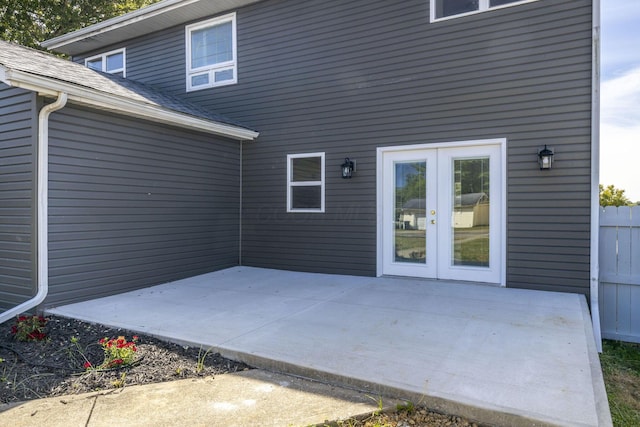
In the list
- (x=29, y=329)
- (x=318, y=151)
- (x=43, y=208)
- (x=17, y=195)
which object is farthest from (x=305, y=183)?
(x=29, y=329)

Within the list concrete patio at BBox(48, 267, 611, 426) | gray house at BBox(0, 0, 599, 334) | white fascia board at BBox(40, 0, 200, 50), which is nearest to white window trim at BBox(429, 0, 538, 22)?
gray house at BBox(0, 0, 599, 334)

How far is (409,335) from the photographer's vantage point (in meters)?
3.82

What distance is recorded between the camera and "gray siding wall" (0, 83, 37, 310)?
4.76 m

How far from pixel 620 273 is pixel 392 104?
3846 mm

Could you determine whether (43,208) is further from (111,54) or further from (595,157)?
(595,157)

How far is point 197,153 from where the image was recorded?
6887 millimetres

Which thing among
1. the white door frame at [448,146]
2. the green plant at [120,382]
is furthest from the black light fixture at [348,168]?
the green plant at [120,382]

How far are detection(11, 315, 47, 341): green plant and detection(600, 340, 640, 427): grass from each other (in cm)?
491

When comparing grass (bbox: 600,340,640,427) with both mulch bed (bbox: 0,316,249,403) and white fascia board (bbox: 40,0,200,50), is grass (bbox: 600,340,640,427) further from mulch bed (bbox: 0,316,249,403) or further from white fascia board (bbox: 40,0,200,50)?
white fascia board (bbox: 40,0,200,50)

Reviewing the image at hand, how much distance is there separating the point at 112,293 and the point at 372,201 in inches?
159

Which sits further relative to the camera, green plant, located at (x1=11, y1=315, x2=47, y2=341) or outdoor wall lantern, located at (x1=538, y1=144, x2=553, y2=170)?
outdoor wall lantern, located at (x1=538, y1=144, x2=553, y2=170)

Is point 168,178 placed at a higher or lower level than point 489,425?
higher

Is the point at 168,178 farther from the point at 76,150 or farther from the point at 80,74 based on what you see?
the point at 80,74

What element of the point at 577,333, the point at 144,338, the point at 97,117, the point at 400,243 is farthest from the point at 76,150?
the point at 577,333
